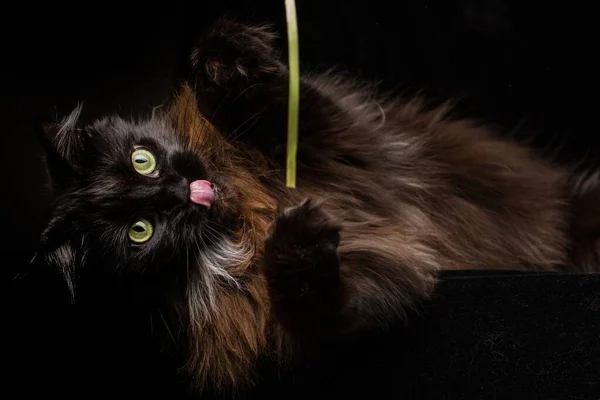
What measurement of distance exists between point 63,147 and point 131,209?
0.19 m

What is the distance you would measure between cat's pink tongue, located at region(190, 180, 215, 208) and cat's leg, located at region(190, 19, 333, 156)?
0.63 ft

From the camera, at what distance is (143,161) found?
1.40 m

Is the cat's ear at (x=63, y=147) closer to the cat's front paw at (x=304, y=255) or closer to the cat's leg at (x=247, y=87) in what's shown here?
the cat's leg at (x=247, y=87)

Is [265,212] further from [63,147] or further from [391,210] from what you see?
[63,147]

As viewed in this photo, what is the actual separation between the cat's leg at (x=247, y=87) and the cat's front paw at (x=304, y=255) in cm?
35

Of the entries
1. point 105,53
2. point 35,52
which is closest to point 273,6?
point 105,53

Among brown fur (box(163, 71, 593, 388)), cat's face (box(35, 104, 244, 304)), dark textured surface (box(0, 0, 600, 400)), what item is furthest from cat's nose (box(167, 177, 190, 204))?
dark textured surface (box(0, 0, 600, 400))

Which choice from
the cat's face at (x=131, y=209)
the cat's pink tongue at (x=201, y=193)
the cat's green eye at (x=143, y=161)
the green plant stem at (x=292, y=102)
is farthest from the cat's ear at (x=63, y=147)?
the green plant stem at (x=292, y=102)

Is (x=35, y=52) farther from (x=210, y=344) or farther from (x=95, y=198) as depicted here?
(x=210, y=344)

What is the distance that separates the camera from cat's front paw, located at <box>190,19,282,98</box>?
148cm

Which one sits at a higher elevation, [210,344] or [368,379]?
[210,344]

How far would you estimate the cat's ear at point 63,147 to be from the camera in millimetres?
1355

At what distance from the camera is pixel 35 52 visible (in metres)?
1.71

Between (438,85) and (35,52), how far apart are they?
1.09 meters
